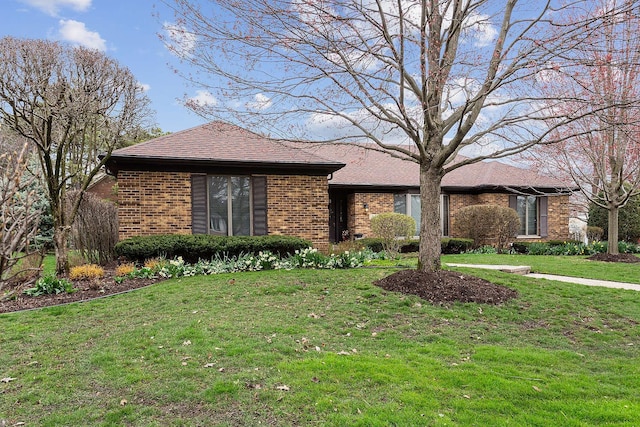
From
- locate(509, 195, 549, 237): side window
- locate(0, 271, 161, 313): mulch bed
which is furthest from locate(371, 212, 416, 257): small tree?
locate(509, 195, 549, 237): side window

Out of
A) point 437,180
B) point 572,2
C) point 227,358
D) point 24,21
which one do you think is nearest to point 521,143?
point 437,180

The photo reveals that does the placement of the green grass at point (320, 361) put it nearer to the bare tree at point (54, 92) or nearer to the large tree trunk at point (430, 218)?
the large tree trunk at point (430, 218)

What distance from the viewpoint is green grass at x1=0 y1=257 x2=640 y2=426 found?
10.6 feet

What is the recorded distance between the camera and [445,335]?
5.19 m

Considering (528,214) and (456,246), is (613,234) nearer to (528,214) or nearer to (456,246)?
(528,214)

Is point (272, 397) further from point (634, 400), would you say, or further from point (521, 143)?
point (521, 143)

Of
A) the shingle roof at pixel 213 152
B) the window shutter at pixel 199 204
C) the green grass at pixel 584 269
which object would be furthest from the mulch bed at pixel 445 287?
the window shutter at pixel 199 204

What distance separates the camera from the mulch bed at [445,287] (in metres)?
6.63

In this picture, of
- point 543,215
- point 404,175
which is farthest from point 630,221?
point 404,175

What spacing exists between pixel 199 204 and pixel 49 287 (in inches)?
170

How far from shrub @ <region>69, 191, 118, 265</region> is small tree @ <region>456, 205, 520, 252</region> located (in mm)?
12675

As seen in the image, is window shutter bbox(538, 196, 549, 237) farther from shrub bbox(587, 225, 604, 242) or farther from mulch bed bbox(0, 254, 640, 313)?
mulch bed bbox(0, 254, 640, 313)

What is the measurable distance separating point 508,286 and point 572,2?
478 cm

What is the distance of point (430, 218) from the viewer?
727 centimetres
